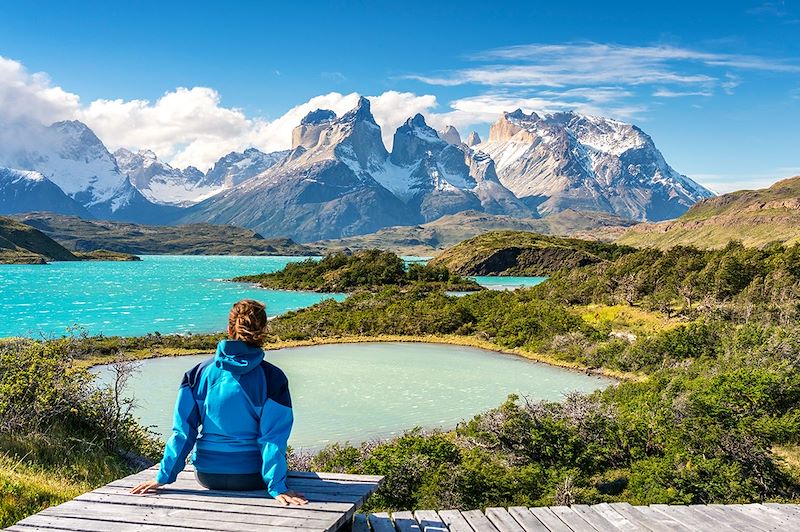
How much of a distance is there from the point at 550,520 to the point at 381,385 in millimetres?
25990

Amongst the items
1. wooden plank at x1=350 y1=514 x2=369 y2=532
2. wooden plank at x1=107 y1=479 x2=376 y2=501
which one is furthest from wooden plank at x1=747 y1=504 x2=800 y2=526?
wooden plank at x1=107 y1=479 x2=376 y2=501

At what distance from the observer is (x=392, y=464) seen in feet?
43.3

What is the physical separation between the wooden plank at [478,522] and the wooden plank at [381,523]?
946mm

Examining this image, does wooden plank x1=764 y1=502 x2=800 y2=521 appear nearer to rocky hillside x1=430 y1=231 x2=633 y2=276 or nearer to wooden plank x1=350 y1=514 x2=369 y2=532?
wooden plank x1=350 y1=514 x2=369 y2=532

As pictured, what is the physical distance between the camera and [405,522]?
7000 mm

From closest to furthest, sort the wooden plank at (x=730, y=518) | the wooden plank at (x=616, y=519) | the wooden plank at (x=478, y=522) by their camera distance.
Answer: the wooden plank at (x=478, y=522)
the wooden plank at (x=616, y=519)
the wooden plank at (x=730, y=518)

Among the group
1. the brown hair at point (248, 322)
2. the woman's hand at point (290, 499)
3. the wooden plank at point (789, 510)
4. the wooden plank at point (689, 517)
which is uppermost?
the brown hair at point (248, 322)

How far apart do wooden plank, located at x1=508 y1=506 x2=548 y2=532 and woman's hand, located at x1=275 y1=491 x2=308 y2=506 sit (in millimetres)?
2743

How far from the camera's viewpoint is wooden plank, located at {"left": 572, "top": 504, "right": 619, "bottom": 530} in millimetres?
7164

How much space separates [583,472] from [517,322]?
33.3 metres

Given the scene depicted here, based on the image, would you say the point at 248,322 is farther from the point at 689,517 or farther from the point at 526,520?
the point at 689,517

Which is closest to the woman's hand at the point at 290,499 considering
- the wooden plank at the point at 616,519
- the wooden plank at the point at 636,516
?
the wooden plank at the point at 616,519

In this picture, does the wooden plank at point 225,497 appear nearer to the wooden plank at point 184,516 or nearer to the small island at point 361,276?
the wooden plank at point 184,516

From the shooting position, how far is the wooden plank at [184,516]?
5.35 meters
